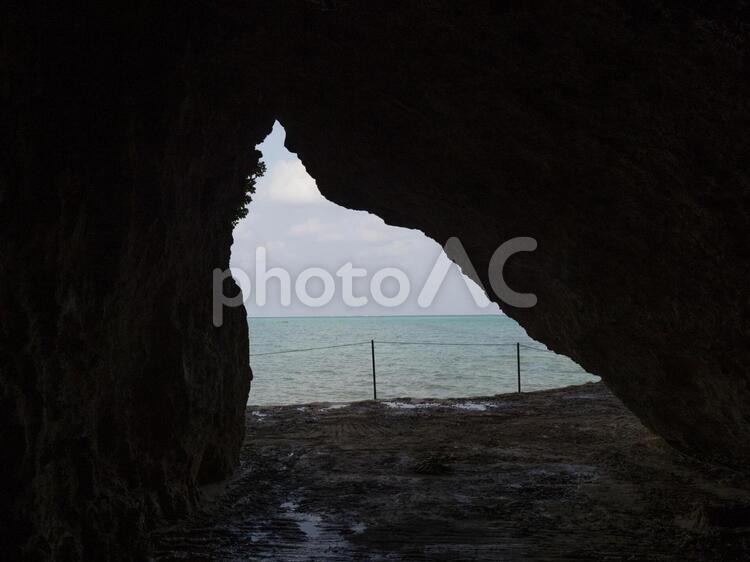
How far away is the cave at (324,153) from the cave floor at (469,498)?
52cm

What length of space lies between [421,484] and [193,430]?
2.24 metres

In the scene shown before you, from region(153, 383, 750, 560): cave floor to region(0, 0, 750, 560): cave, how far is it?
523 millimetres

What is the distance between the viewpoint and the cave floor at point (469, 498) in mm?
4238

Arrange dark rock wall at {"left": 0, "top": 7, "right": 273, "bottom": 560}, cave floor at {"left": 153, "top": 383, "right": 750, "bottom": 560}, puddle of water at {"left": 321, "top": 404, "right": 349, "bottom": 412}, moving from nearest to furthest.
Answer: dark rock wall at {"left": 0, "top": 7, "right": 273, "bottom": 560}, cave floor at {"left": 153, "top": 383, "right": 750, "bottom": 560}, puddle of water at {"left": 321, "top": 404, "right": 349, "bottom": 412}

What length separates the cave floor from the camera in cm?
424

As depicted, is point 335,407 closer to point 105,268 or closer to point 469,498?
point 469,498

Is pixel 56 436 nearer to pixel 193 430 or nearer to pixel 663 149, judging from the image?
pixel 193 430

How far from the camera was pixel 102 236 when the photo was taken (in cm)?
379

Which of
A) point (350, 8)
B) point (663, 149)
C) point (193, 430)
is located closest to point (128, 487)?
point (193, 430)

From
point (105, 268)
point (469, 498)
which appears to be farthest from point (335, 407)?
point (105, 268)

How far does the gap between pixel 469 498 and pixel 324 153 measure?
376 centimetres

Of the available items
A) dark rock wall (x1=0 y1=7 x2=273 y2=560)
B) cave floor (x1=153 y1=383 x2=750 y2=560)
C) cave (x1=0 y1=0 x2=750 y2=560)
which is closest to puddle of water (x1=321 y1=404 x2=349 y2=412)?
cave floor (x1=153 y1=383 x2=750 y2=560)

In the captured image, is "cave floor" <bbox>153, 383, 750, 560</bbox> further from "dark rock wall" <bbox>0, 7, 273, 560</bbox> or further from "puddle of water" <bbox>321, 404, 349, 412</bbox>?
"puddle of water" <bbox>321, 404, 349, 412</bbox>

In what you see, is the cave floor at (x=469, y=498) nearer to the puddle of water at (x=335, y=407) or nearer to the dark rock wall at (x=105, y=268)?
the dark rock wall at (x=105, y=268)
